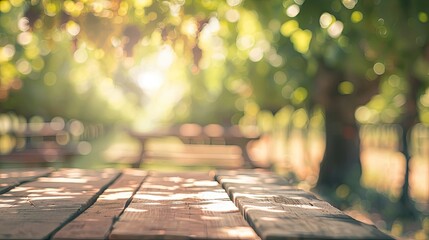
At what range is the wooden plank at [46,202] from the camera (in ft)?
7.03

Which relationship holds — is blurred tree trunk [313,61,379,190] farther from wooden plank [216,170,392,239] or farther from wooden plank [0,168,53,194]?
wooden plank [216,170,392,239]

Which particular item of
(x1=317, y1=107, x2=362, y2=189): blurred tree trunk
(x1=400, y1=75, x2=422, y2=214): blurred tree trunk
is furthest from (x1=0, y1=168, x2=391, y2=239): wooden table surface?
(x1=317, y1=107, x2=362, y2=189): blurred tree trunk

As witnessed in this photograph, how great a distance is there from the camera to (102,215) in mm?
2428

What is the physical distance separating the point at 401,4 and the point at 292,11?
40.7 inches

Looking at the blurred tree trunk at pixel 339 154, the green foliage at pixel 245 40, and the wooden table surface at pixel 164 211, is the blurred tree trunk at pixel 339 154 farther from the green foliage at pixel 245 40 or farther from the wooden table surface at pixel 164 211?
the wooden table surface at pixel 164 211

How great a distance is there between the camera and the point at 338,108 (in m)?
13.0

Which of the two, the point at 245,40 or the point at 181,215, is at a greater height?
the point at 245,40

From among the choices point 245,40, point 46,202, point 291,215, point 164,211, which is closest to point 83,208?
point 46,202

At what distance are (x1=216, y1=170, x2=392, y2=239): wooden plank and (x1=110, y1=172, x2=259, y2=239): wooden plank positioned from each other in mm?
52

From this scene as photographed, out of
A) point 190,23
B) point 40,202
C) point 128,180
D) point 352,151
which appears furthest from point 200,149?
point 40,202

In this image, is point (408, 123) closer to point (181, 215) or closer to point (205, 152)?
point (205, 152)

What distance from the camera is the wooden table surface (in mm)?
2074

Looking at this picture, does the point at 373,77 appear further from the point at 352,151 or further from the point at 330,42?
the point at 330,42

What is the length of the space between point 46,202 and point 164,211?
523 millimetres
